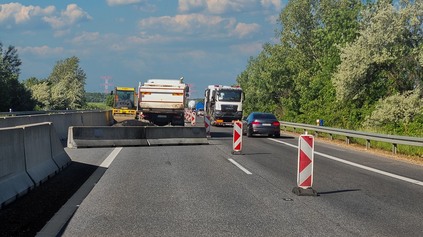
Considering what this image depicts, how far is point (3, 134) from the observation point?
882cm

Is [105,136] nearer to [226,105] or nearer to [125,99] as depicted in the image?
[226,105]

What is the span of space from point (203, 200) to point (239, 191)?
132 centimetres

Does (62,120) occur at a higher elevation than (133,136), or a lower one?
higher

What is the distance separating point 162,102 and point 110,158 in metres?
15.0

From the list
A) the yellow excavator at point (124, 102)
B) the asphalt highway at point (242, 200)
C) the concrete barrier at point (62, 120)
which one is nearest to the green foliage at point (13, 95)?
the yellow excavator at point (124, 102)

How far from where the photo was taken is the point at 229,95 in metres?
45.9

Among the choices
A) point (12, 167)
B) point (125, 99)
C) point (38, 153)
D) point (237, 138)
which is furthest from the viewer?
point (125, 99)

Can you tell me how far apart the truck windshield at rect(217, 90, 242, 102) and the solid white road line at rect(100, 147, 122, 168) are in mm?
25118

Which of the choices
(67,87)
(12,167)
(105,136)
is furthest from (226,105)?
(67,87)

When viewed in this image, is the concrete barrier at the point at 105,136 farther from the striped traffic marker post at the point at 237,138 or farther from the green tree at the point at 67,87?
the green tree at the point at 67,87

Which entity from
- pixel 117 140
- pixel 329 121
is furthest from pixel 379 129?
pixel 117 140

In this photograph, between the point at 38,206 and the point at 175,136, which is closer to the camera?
the point at 38,206

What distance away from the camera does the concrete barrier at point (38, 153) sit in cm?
1043

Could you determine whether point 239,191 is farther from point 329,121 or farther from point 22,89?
point 22,89
